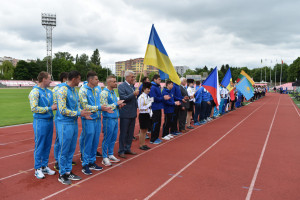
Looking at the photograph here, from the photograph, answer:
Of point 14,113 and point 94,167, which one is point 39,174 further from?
point 14,113

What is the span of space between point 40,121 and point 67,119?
0.70 metres

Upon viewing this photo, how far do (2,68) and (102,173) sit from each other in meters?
104

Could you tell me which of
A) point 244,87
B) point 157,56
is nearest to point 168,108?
point 157,56

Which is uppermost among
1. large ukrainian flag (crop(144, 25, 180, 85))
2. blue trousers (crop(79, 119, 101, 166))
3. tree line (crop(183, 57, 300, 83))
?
tree line (crop(183, 57, 300, 83))

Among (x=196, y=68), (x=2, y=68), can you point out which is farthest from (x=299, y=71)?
(x=2, y=68)

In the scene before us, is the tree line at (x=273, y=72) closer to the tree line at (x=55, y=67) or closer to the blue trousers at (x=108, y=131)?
the tree line at (x=55, y=67)

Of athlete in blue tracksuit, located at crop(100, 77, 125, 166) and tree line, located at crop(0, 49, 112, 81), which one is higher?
tree line, located at crop(0, 49, 112, 81)

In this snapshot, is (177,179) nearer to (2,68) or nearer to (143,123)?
(143,123)

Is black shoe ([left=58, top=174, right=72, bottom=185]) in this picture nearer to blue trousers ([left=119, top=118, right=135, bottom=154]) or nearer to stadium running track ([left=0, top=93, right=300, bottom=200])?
stadium running track ([left=0, top=93, right=300, bottom=200])

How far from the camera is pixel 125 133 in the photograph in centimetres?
580

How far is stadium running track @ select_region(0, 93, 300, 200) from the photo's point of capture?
3857 millimetres

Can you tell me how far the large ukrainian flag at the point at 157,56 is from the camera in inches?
241

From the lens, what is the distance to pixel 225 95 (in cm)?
1473

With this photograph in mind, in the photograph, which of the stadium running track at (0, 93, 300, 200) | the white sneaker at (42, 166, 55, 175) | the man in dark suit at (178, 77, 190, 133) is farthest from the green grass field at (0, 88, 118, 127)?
the man in dark suit at (178, 77, 190, 133)
